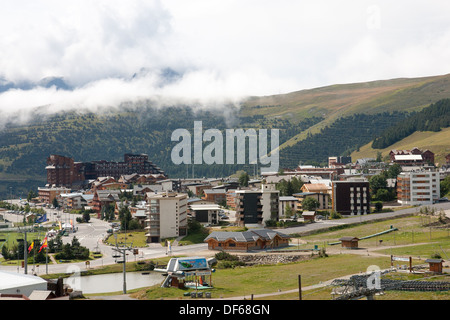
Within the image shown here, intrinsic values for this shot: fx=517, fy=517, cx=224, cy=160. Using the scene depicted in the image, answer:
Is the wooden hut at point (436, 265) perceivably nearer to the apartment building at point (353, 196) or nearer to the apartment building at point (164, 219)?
the apartment building at point (164, 219)

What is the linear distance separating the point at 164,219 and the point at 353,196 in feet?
118

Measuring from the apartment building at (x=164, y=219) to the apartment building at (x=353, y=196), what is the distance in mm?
30488

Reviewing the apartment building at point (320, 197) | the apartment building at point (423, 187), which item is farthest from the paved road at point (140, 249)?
the apartment building at point (320, 197)

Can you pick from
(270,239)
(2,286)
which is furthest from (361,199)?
(2,286)

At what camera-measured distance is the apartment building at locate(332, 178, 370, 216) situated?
96.4 meters

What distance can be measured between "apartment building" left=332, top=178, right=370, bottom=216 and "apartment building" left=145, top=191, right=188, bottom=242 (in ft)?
100

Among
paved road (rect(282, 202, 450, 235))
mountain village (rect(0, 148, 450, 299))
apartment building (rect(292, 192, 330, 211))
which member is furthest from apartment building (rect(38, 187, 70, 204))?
paved road (rect(282, 202, 450, 235))

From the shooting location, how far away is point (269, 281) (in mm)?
44125

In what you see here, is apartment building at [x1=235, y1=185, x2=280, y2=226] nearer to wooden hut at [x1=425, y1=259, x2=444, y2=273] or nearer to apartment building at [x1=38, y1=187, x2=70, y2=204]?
wooden hut at [x1=425, y1=259, x2=444, y2=273]

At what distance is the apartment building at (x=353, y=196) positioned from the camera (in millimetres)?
96375

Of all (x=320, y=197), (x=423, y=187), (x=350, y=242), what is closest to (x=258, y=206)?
(x=320, y=197)
